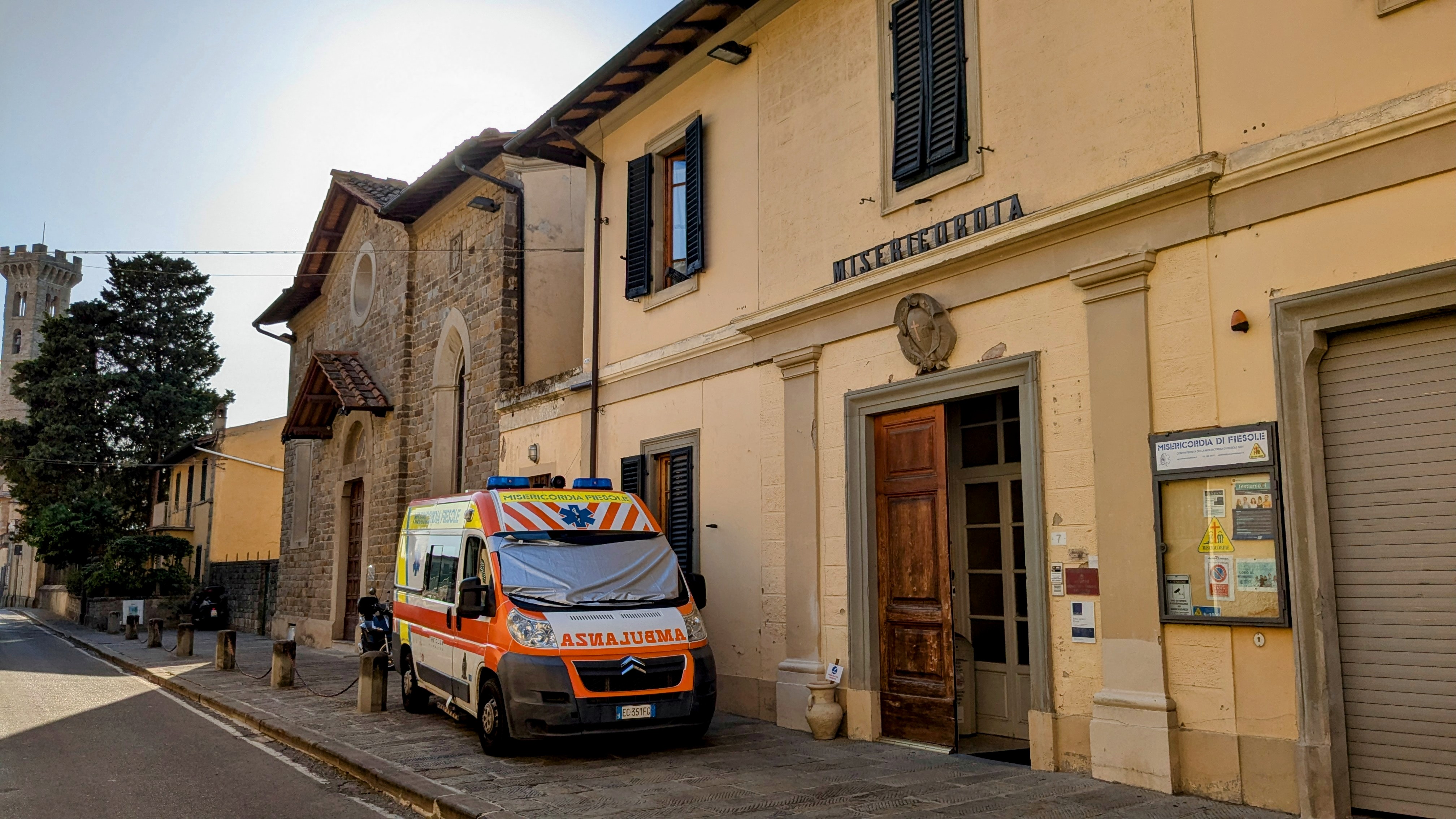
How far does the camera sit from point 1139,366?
7.25 metres

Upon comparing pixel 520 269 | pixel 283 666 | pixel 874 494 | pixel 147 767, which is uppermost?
pixel 520 269

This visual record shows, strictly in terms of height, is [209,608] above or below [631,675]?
below

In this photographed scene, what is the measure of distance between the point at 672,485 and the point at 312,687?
6492 millimetres

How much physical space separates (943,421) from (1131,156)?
8.85ft

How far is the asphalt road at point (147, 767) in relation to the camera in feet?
24.9

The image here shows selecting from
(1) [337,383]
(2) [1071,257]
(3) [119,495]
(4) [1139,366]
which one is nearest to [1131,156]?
(2) [1071,257]

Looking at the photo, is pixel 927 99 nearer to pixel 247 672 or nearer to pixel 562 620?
pixel 562 620

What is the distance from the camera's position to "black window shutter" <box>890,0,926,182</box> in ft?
30.3

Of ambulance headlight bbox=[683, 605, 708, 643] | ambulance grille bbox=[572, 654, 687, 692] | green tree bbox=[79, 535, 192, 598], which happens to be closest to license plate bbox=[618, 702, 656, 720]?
ambulance grille bbox=[572, 654, 687, 692]

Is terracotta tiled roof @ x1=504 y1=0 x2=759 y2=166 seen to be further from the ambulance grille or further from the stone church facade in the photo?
the ambulance grille

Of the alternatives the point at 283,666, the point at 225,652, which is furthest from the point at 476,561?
the point at 225,652

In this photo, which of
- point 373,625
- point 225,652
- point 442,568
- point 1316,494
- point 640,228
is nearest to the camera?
point 1316,494

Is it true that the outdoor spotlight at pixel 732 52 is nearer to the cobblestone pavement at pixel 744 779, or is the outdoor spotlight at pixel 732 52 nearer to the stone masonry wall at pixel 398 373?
the stone masonry wall at pixel 398 373

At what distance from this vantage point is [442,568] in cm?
1084
